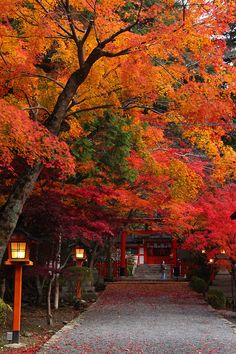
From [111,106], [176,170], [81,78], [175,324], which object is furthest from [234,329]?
[81,78]

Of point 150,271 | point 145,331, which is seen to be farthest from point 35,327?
point 150,271

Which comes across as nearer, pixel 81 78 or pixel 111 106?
pixel 81 78

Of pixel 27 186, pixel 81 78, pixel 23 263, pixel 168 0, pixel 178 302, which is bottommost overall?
pixel 178 302

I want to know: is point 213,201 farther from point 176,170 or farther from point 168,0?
point 168,0

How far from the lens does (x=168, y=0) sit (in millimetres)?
8414

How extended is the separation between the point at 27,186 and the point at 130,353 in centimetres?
388

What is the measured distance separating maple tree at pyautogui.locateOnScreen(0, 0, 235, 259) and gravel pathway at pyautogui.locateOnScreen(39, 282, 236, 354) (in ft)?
10.6

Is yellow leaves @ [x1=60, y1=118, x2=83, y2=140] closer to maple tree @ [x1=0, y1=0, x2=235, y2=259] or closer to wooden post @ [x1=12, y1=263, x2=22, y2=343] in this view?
maple tree @ [x1=0, y1=0, x2=235, y2=259]

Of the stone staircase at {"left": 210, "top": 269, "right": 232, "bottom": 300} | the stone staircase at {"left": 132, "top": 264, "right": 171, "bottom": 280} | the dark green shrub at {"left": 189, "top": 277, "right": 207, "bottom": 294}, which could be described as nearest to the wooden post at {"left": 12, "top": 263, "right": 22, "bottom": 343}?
the dark green shrub at {"left": 189, "top": 277, "right": 207, "bottom": 294}

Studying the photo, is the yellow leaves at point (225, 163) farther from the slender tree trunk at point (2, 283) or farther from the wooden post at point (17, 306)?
the slender tree trunk at point (2, 283)

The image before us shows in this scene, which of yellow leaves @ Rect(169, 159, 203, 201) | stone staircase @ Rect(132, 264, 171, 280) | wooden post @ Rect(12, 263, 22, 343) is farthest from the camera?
stone staircase @ Rect(132, 264, 171, 280)

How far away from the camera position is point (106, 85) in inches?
433

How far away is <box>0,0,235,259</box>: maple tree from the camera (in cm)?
844

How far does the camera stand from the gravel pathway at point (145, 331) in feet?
29.9
